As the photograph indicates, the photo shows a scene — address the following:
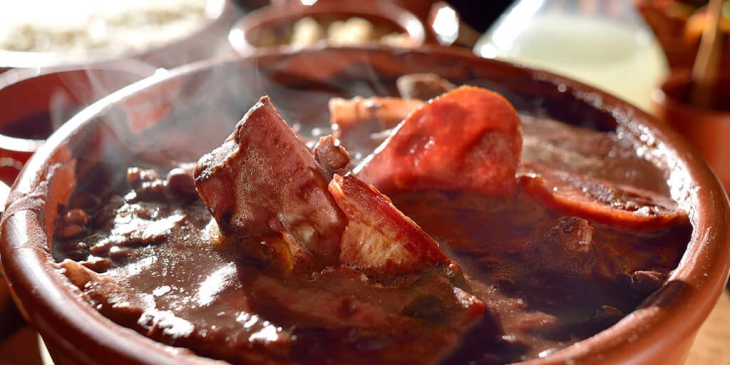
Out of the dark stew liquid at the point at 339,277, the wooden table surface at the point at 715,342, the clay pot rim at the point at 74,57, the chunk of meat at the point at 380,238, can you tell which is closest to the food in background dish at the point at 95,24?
the clay pot rim at the point at 74,57

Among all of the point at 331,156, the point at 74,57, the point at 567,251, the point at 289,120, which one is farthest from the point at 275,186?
the point at 74,57

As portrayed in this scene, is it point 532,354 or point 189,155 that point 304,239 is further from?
point 189,155

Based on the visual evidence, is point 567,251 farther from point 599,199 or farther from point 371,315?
point 371,315

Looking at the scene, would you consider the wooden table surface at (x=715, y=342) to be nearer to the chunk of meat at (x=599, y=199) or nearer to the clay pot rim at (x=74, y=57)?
the chunk of meat at (x=599, y=199)

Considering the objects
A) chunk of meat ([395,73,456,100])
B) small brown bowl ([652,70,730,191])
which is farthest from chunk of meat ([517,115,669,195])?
small brown bowl ([652,70,730,191])

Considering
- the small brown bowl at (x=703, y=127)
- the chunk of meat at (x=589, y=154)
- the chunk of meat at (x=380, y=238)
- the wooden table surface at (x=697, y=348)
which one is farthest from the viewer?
the small brown bowl at (x=703, y=127)

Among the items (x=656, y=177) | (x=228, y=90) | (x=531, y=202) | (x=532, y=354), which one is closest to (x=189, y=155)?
(x=228, y=90)

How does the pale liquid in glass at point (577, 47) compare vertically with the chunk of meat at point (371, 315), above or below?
below
